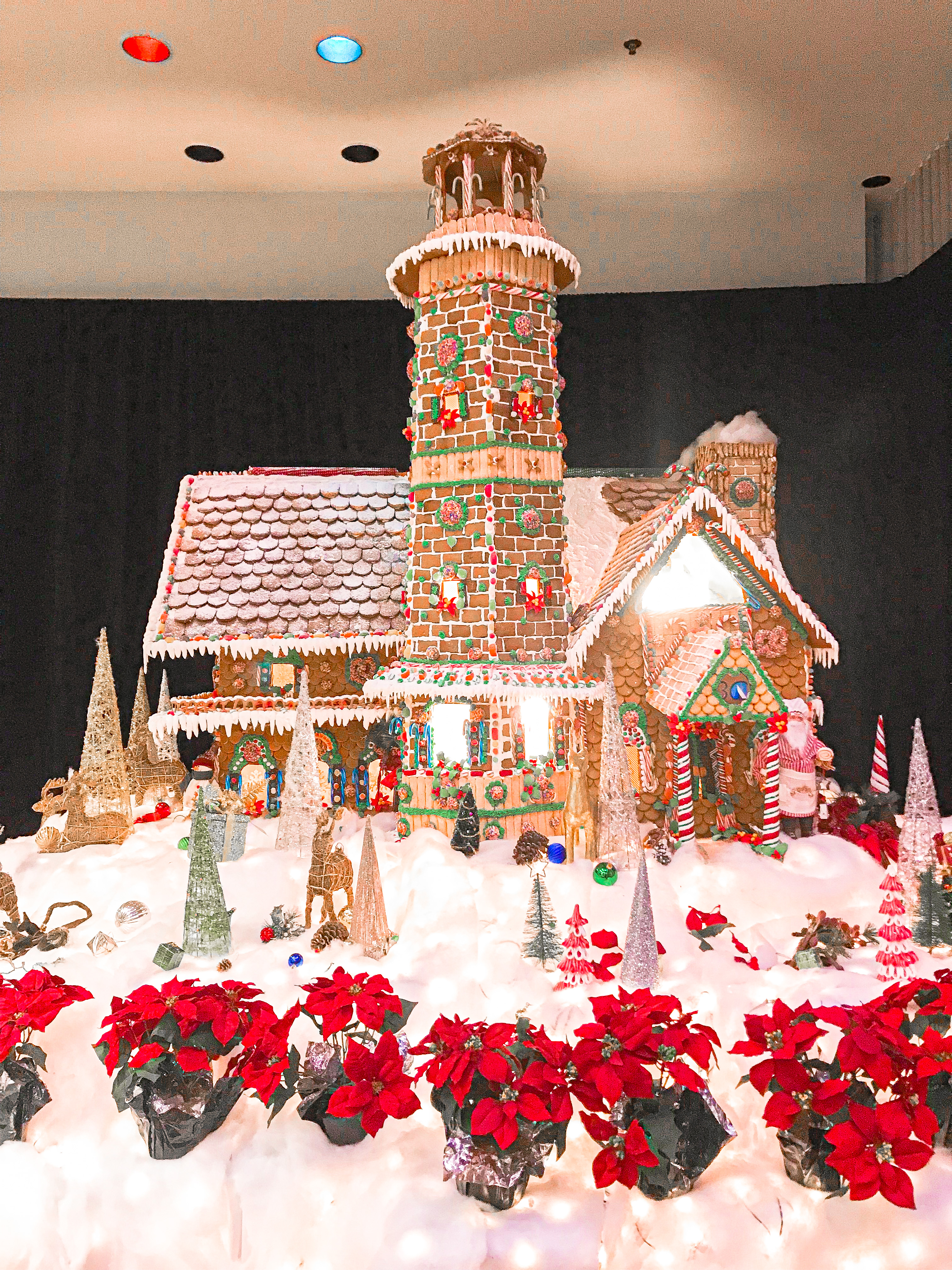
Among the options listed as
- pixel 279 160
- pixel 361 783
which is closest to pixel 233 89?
pixel 279 160

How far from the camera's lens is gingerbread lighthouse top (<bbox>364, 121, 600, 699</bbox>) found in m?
5.79

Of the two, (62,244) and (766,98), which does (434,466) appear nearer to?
(766,98)

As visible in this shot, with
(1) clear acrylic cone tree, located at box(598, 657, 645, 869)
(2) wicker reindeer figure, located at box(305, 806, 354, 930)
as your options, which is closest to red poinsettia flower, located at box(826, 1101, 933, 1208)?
(1) clear acrylic cone tree, located at box(598, 657, 645, 869)

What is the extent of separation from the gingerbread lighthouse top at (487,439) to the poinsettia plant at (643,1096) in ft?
9.58

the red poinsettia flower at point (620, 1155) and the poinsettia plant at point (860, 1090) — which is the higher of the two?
the poinsettia plant at point (860, 1090)

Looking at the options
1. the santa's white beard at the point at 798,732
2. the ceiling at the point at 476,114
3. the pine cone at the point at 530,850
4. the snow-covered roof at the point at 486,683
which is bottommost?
the pine cone at the point at 530,850

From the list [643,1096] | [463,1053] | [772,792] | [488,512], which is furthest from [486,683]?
[643,1096]

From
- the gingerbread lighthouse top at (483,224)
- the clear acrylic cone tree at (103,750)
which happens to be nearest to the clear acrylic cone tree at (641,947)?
the clear acrylic cone tree at (103,750)

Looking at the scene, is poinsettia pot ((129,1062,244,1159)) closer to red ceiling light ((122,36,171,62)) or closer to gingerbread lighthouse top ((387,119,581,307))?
gingerbread lighthouse top ((387,119,581,307))

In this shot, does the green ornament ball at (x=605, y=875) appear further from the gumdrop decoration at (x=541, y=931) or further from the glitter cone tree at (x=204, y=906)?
A: the glitter cone tree at (x=204, y=906)

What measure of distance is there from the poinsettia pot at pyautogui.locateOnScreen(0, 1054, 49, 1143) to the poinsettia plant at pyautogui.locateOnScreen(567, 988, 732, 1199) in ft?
6.78

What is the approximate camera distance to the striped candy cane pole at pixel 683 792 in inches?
229

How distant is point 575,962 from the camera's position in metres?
4.13

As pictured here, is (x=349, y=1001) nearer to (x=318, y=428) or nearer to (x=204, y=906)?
(x=204, y=906)
